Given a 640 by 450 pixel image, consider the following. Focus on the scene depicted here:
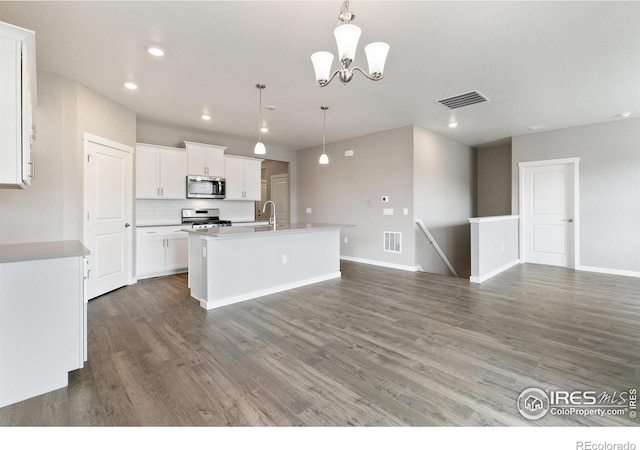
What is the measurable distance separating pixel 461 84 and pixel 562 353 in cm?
308

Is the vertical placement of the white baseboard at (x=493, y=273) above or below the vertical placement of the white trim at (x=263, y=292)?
above

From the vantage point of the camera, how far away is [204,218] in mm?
6246

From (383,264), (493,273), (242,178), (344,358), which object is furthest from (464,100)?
(242,178)

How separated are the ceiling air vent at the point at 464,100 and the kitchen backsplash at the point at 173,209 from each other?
468 cm

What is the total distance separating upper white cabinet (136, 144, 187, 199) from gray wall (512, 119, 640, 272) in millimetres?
7222

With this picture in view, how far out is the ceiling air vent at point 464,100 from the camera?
13.4 ft

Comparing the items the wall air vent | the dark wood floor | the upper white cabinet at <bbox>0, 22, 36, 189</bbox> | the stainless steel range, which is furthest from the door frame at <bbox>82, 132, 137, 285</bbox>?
the wall air vent

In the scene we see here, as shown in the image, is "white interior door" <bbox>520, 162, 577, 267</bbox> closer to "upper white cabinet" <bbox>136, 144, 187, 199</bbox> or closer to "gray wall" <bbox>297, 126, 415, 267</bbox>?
"gray wall" <bbox>297, 126, 415, 267</bbox>

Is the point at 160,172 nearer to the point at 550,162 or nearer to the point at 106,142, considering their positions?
the point at 106,142

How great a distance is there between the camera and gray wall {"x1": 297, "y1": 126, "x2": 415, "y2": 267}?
5730mm

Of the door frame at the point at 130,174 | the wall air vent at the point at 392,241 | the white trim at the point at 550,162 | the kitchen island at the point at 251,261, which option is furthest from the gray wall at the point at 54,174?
the white trim at the point at 550,162

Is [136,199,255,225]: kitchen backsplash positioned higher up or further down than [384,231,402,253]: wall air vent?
higher up

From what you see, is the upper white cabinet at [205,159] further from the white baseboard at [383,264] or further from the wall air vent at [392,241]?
the wall air vent at [392,241]
